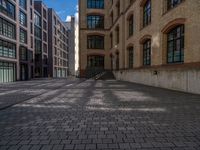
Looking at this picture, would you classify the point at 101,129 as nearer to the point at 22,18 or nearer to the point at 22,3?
the point at 22,18

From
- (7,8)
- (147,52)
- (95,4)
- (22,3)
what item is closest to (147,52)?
(147,52)

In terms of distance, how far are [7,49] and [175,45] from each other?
2417 centimetres

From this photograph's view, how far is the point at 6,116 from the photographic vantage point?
233 inches

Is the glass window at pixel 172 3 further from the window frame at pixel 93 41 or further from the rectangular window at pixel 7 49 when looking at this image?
the window frame at pixel 93 41

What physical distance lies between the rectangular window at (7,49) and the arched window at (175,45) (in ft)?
73.9

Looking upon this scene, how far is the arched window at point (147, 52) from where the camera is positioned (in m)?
17.7

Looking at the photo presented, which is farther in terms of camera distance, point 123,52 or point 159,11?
point 123,52

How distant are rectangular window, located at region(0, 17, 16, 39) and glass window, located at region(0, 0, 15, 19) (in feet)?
4.32

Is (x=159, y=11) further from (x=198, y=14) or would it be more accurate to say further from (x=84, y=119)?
(x=84, y=119)

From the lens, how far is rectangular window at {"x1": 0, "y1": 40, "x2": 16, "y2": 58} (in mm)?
25438

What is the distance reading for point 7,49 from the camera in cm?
2698

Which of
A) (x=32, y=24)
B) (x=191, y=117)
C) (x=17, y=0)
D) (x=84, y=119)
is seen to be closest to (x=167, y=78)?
(x=191, y=117)

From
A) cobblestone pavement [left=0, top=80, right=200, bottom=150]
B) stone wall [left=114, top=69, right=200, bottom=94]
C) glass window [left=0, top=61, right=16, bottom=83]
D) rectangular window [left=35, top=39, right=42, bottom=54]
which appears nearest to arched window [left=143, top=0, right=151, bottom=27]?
stone wall [left=114, top=69, right=200, bottom=94]

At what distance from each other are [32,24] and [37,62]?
10529 millimetres
